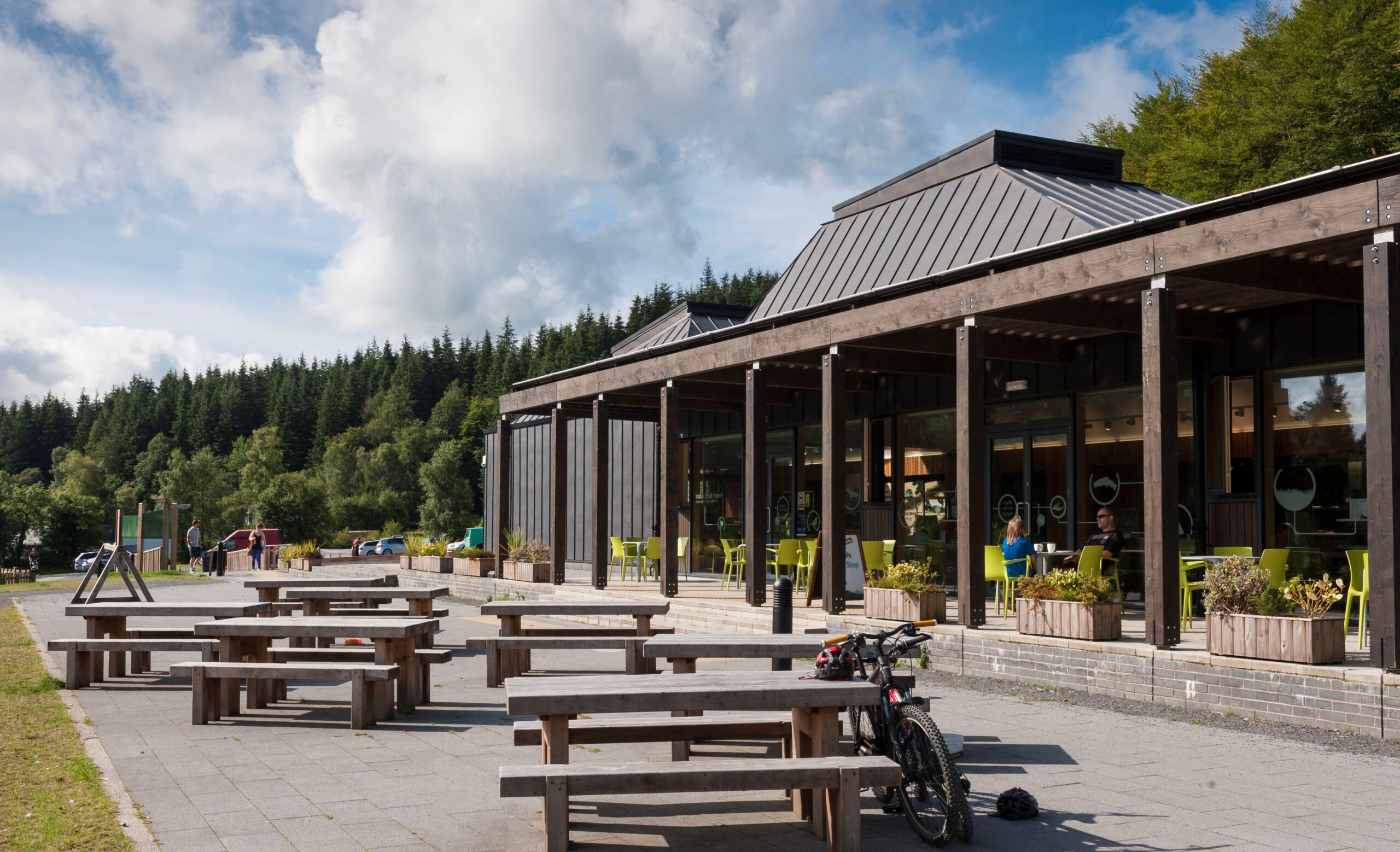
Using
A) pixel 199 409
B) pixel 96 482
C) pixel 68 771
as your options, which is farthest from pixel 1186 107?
pixel 199 409

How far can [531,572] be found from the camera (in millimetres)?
19016

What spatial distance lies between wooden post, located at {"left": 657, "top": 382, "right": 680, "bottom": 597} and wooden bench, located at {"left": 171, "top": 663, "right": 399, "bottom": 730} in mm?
7614

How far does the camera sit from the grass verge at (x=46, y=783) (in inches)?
181

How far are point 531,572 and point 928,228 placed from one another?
8.87 metres

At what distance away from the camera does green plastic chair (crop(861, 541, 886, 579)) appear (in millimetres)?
13477

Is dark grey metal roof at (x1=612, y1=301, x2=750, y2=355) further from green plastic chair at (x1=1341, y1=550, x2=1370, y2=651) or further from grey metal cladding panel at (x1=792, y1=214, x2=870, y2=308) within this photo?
green plastic chair at (x1=1341, y1=550, x2=1370, y2=651)

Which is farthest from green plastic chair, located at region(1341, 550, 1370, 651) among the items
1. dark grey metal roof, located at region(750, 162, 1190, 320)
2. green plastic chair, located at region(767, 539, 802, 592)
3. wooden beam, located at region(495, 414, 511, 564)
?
wooden beam, located at region(495, 414, 511, 564)

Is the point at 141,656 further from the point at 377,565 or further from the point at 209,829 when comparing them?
the point at 377,565

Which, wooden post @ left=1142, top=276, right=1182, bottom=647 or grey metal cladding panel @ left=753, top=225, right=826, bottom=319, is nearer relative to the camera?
wooden post @ left=1142, top=276, right=1182, bottom=647

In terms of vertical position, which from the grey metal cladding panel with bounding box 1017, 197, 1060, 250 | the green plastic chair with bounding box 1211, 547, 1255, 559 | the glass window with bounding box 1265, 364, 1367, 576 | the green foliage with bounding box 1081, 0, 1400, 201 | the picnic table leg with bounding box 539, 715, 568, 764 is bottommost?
the picnic table leg with bounding box 539, 715, 568, 764

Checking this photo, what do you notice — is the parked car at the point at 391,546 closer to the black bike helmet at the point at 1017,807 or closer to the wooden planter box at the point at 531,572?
the wooden planter box at the point at 531,572

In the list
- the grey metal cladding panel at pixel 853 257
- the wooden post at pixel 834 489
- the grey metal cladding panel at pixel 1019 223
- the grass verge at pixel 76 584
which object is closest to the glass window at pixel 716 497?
the grey metal cladding panel at pixel 853 257

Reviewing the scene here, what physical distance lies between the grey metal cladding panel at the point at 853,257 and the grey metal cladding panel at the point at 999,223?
315 cm

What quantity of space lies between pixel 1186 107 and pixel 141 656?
Answer: 35224mm
